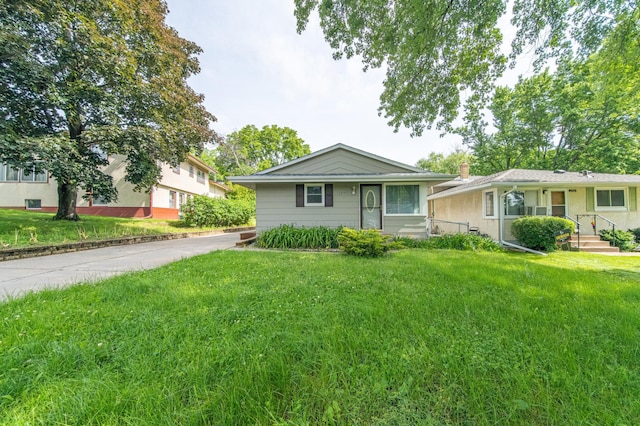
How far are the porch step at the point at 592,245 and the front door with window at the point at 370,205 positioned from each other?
7567 mm

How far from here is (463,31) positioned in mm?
5707

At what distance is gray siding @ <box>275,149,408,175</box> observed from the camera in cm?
1009

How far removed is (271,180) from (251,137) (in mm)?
27363

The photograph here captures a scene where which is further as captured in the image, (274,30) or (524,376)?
(274,30)

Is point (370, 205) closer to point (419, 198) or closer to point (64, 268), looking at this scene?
point (419, 198)

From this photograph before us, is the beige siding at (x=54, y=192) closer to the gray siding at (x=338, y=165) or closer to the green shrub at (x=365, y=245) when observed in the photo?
the gray siding at (x=338, y=165)

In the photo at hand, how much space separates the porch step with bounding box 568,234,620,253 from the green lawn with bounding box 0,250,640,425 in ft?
25.3

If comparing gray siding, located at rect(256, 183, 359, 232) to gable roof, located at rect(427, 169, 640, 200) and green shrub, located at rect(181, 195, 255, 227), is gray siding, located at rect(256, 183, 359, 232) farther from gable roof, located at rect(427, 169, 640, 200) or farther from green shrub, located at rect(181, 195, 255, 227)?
green shrub, located at rect(181, 195, 255, 227)

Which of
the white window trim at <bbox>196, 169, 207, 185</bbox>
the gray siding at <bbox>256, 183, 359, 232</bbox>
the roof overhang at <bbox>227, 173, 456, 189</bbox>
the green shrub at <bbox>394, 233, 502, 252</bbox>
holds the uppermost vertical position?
the white window trim at <bbox>196, 169, 207, 185</bbox>

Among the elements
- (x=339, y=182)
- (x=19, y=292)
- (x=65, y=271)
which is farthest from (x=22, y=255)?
(x=339, y=182)

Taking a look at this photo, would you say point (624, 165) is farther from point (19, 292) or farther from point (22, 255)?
point (22, 255)

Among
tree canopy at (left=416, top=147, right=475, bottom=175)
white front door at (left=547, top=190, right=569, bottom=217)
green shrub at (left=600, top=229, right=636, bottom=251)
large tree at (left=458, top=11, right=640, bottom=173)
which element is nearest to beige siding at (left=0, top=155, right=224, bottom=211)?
white front door at (left=547, top=190, right=569, bottom=217)

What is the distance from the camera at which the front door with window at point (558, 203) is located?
10.6m

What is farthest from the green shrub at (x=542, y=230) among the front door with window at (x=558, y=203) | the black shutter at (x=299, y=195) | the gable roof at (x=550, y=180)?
the black shutter at (x=299, y=195)
